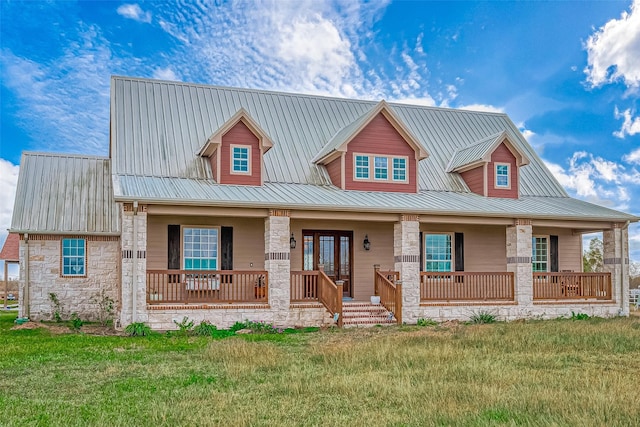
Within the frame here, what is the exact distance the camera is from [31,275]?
63.4 ft

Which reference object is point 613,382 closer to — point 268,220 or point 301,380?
point 301,380

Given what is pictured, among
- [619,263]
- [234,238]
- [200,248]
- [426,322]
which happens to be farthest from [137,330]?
[619,263]

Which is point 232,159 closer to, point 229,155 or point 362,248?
point 229,155

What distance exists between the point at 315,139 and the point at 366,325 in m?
7.92

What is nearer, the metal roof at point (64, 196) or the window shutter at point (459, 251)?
the metal roof at point (64, 196)

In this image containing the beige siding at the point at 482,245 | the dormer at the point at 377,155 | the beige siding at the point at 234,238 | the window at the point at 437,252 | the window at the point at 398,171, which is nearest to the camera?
the beige siding at the point at 234,238

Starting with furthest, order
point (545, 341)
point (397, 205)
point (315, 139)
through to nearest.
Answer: point (315, 139), point (397, 205), point (545, 341)

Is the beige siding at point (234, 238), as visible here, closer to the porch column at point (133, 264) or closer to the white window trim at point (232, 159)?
the white window trim at point (232, 159)

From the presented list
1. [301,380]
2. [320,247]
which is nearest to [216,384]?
[301,380]

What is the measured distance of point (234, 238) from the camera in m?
20.0

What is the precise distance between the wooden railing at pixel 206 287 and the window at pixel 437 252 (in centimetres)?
618

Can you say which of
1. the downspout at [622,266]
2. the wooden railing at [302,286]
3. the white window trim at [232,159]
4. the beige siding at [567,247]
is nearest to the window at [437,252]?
the beige siding at [567,247]

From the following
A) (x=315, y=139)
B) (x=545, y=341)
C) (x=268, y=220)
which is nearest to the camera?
(x=545, y=341)

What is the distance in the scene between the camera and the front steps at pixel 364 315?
18328 mm
